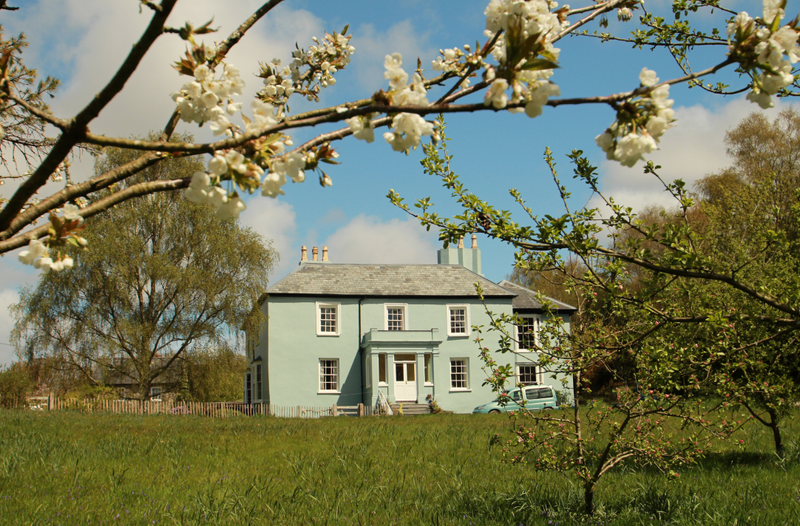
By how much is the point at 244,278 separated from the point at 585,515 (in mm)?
21882

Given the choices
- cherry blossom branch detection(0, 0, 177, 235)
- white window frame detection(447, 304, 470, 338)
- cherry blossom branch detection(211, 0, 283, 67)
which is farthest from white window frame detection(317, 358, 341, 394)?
cherry blossom branch detection(0, 0, 177, 235)

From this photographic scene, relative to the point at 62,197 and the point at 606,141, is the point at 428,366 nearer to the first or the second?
the point at 606,141

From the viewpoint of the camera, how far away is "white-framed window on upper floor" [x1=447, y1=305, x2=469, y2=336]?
28.1m

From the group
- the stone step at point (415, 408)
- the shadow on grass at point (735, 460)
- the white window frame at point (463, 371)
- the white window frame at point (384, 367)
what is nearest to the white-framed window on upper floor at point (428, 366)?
the white window frame at point (463, 371)

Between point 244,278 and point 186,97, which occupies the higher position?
point 244,278

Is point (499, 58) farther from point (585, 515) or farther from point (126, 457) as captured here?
point (126, 457)

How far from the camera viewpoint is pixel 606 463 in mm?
5273

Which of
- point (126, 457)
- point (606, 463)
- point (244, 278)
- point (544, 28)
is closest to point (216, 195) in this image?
point (544, 28)

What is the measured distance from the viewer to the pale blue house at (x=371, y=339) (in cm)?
2631

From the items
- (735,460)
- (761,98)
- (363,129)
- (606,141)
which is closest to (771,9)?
(761,98)

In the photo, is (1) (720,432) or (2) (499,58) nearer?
(2) (499,58)

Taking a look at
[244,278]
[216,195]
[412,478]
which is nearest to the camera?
[216,195]

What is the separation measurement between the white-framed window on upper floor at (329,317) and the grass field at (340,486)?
16.8 m

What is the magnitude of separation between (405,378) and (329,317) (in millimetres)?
4756
